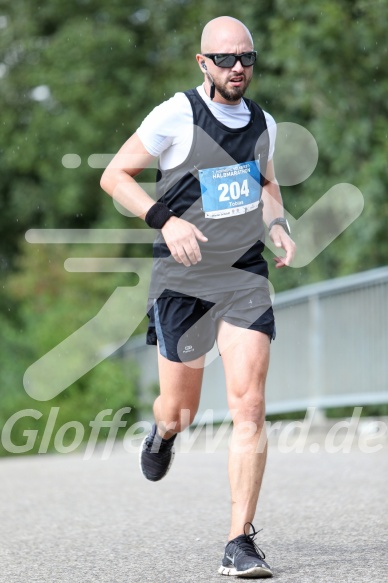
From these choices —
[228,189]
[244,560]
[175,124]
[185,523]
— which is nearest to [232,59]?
[175,124]

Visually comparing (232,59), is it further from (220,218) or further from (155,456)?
(155,456)

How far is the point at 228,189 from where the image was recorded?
5.39m

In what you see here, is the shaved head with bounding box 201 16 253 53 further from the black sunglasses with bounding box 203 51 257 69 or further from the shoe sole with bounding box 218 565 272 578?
the shoe sole with bounding box 218 565 272 578

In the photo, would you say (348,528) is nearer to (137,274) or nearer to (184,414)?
(184,414)

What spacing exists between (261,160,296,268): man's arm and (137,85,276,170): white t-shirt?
35cm

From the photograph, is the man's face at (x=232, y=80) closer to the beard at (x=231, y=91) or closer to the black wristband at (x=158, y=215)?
the beard at (x=231, y=91)

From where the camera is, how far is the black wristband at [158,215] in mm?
5230

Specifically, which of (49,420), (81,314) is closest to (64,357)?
(49,420)

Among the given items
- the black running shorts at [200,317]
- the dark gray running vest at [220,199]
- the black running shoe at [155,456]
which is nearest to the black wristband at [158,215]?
the dark gray running vest at [220,199]

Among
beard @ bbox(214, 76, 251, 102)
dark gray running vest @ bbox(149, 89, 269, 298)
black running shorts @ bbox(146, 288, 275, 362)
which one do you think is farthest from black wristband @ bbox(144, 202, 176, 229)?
beard @ bbox(214, 76, 251, 102)

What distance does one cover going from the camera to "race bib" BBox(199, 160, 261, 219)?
539 cm

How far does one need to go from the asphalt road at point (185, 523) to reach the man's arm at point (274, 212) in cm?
131

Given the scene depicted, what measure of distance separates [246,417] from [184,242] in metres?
0.76

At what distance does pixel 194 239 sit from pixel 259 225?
0.52 m
